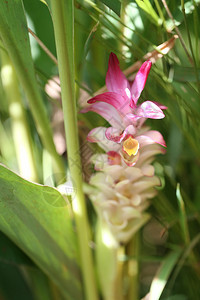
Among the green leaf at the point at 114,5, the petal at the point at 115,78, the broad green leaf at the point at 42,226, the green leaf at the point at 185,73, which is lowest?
the broad green leaf at the point at 42,226

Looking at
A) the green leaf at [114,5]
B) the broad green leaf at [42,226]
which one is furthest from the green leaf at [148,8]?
the broad green leaf at [42,226]

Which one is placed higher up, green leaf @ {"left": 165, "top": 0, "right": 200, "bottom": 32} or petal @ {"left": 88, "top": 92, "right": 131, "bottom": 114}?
green leaf @ {"left": 165, "top": 0, "right": 200, "bottom": 32}

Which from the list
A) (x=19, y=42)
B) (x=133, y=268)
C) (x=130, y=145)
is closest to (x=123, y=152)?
(x=130, y=145)

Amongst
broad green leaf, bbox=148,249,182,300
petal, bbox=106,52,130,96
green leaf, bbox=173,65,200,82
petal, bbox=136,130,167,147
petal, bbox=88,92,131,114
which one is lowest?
broad green leaf, bbox=148,249,182,300

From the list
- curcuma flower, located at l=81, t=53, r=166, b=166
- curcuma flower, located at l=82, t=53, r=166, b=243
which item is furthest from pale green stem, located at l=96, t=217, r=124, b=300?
curcuma flower, located at l=81, t=53, r=166, b=166

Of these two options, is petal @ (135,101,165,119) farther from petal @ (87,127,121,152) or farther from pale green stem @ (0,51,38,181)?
pale green stem @ (0,51,38,181)

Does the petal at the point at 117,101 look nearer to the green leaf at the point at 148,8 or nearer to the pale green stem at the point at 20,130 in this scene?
the green leaf at the point at 148,8
